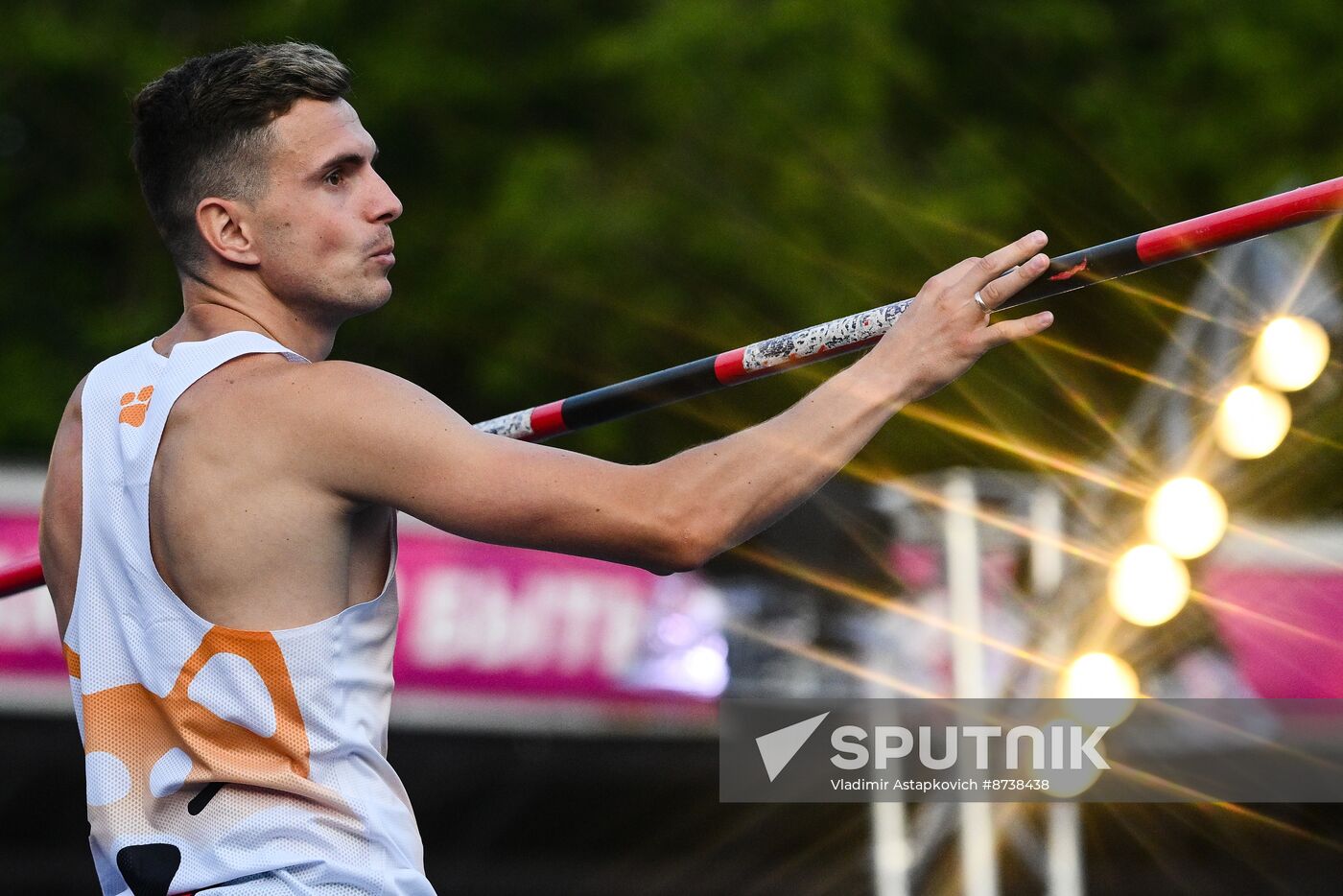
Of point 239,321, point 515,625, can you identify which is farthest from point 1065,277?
point 515,625

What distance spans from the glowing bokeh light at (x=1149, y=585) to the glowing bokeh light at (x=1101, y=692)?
12 cm

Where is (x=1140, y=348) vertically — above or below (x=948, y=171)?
below

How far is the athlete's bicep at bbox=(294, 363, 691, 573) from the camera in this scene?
1.84 meters

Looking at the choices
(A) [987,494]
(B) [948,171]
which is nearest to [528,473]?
(A) [987,494]

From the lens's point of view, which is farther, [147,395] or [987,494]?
[987,494]

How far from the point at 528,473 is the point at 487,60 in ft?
29.8

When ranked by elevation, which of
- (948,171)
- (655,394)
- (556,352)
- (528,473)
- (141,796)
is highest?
(948,171)

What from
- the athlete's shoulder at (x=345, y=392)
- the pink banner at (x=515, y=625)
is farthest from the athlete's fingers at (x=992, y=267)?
the pink banner at (x=515, y=625)

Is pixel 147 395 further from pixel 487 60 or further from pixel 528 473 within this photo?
pixel 487 60

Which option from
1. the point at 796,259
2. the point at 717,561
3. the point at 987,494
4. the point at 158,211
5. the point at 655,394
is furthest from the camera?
the point at 796,259

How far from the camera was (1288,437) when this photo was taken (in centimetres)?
367

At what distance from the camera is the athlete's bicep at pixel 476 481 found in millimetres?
1845

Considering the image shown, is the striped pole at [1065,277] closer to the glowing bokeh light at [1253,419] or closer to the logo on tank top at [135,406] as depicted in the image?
the logo on tank top at [135,406]

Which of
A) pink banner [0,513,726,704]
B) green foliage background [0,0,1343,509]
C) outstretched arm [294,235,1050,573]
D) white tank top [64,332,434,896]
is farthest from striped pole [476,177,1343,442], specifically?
green foliage background [0,0,1343,509]
